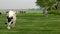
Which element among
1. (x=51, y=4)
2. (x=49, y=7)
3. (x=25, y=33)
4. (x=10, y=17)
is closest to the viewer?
(x=25, y=33)

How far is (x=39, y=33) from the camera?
16.4 meters

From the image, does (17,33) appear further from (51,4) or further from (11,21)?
(51,4)

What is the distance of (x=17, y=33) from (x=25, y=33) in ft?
1.98

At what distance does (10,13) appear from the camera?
1941cm

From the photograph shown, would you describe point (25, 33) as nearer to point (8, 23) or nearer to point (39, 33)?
point (39, 33)

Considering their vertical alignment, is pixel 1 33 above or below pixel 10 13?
below

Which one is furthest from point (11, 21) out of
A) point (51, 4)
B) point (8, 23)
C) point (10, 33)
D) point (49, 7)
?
point (49, 7)

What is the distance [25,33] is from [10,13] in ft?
12.4

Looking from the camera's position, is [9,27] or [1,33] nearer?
[1,33]

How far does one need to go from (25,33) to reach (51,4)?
259 feet

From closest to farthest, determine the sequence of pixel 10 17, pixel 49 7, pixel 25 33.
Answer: pixel 25 33 → pixel 10 17 → pixel 49 7

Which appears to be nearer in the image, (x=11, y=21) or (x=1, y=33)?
(x=1, y=33)

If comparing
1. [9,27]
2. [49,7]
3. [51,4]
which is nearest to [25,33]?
[9,27]

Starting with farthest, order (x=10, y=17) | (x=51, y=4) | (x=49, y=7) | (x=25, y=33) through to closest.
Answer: (x=49, y=7) → (x=51, y=4) → (x=10, y=17) → (x=25, y=33)
